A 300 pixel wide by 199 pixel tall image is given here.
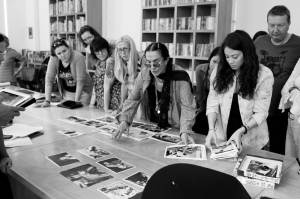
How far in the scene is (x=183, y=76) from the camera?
6.99 ft

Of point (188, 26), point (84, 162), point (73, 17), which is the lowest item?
point (84, 162)

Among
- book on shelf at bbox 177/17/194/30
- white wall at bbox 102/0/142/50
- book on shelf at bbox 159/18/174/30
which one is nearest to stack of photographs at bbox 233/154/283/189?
book on shelf at bbox 177/17/194/30

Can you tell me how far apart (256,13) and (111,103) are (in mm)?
2267

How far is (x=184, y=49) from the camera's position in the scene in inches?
169

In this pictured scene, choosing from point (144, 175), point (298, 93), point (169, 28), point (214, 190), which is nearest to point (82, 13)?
point (169, 28)

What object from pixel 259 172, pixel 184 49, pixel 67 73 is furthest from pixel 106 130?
pixel 184 49

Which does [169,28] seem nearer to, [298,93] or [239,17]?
[239,17]

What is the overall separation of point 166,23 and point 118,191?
3.55 meters

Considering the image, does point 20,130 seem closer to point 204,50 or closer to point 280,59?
point 280,59

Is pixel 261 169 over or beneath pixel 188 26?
beneath

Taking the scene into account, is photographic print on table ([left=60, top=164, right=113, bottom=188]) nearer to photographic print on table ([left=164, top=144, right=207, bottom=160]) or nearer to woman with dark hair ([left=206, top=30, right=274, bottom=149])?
photographic print on table ([left=164, top=144, right=207, bottom=160])

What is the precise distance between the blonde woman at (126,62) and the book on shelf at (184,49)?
1.66m

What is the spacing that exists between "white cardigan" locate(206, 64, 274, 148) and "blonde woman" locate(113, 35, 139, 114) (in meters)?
0.91

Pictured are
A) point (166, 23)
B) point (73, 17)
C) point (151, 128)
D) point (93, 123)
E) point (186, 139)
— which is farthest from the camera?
point (73, 17)
